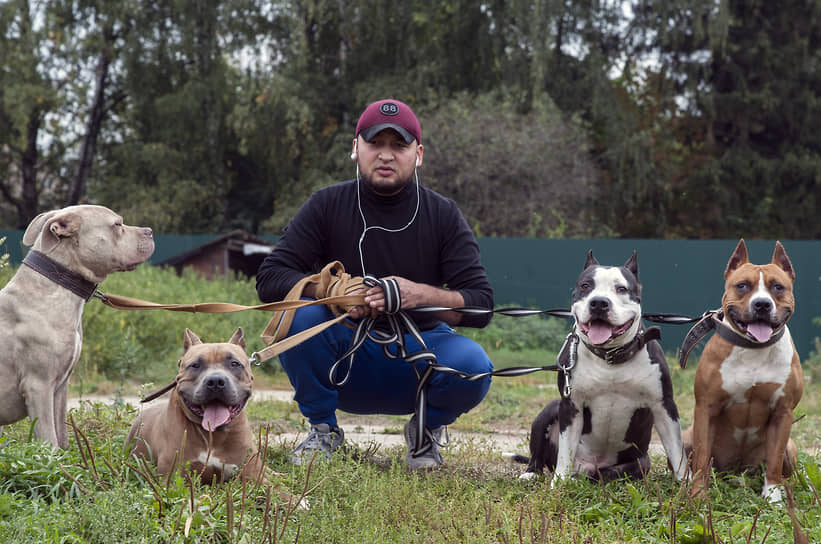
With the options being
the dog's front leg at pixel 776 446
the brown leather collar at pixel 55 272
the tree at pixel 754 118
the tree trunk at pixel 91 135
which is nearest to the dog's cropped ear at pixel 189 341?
the brown leather collar at pixel 55 272

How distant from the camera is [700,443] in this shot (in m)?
3.38

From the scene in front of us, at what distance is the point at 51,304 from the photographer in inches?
123

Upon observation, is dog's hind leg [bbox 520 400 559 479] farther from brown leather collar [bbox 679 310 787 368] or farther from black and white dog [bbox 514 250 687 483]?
brown leather collar [bbox 679 310 787 368]

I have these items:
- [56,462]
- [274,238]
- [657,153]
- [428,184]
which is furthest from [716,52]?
[56,462]

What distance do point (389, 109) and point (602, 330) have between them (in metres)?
1.71

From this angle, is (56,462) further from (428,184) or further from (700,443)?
(428,184)

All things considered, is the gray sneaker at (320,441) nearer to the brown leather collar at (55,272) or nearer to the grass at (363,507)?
the grass at (363,507)

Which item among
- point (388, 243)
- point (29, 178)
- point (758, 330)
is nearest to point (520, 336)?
point (388, 243)

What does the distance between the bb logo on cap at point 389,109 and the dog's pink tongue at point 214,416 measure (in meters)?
1.93

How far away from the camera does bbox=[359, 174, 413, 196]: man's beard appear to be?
4371mm

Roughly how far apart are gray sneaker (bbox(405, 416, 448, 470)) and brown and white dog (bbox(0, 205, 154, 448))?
67.4 inches

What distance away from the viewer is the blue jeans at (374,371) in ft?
13.7

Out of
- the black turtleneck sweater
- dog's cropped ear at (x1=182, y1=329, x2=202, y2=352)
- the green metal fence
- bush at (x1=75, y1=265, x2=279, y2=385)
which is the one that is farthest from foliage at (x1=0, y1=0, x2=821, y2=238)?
dog's cropped ear at (x1=182, y1=329, x2=202, y2=352)

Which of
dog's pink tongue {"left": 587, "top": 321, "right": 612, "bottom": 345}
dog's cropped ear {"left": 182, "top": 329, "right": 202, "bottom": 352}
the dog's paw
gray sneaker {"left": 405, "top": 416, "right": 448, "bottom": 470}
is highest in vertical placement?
dog's pink tongue {"left": 587, "top": 321, "right": 612, "bottom": 345}
